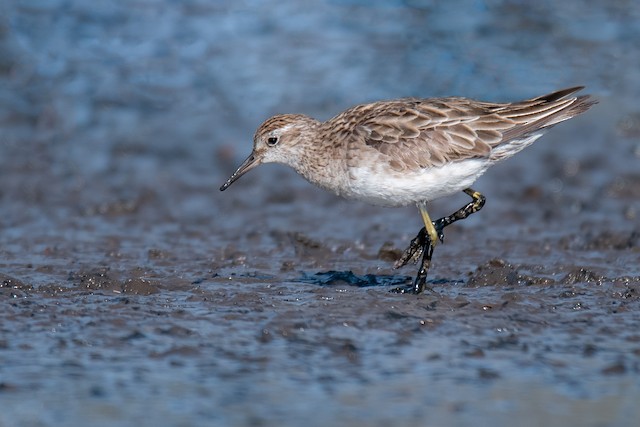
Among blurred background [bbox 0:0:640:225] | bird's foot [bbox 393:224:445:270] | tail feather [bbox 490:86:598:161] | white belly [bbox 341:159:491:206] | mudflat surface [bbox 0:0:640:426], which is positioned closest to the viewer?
mudflat surface [bbox 0:0:640:426]

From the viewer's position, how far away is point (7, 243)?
10.3 metres

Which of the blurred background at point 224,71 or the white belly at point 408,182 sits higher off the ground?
the blurred background at point 224,71

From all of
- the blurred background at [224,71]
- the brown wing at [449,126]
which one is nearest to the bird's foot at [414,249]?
the brown wing at [449,126]

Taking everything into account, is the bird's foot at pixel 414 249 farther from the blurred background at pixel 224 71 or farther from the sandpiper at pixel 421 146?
the blurred background at pixel 224 71

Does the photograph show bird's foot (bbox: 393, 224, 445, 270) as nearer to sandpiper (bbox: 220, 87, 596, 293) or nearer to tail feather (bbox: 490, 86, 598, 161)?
sandpiper (bbox: 220, 87, 596, 293)

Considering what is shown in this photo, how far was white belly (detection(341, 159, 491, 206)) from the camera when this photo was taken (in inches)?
332

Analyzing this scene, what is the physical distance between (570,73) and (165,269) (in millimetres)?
7058

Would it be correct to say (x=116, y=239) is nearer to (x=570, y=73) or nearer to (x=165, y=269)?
(x=165, y=269)

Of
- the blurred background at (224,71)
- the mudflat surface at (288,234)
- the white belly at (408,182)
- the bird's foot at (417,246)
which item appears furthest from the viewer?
the blurred background at (224,71)

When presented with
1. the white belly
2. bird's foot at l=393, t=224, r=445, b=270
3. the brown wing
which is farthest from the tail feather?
bird's foot at l=393, t=224, r=445, b=270

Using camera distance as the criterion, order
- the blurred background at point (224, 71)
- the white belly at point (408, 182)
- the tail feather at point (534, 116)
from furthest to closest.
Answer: the blurred background at point (224, 71), the tail feather at point (534, 116), the white belly at point (408, 182)

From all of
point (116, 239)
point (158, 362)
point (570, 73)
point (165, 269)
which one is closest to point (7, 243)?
point (116, 239)

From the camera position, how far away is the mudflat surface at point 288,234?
648cm

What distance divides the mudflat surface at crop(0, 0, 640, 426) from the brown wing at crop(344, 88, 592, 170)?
106 cm
